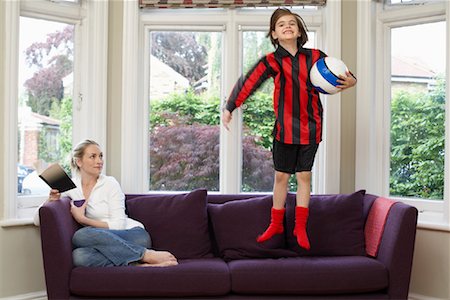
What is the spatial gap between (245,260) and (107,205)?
86 centimetres

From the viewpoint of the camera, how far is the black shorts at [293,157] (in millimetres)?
3889

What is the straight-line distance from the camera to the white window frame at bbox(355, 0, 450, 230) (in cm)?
466

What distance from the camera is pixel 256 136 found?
485 centimetres

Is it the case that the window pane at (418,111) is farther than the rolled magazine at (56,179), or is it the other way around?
the window pane at (418,111)

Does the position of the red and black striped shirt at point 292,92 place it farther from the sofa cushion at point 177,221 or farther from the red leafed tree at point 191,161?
the red leafed tree at point 191,161

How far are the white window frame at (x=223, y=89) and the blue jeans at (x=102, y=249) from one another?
0.89 m

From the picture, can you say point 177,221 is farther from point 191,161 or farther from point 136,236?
point 191,161

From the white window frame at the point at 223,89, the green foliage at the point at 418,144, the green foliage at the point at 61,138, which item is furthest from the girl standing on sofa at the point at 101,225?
the green foliage at the point at 418,144

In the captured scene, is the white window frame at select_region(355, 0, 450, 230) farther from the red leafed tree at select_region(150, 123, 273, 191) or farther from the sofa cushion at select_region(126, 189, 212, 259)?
the sofa cushion at select_region(126, 189, 212, 259)

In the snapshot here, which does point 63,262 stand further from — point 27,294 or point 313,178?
point 313,178

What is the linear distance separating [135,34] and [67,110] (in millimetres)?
687

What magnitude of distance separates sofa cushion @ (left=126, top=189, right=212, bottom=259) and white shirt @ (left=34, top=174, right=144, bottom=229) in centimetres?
11

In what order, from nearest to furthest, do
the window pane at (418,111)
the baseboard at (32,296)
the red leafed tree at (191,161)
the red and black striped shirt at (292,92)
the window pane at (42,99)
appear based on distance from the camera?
the red and black striped shirt at (292,92) → the baseboard at (32,296) → the window pane at (42,99) → the window pane at (418,111) → the red leafed tree at (191,161)

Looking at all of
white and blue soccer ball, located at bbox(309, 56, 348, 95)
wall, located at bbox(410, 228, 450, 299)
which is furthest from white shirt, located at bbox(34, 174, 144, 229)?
wall, located at bbox(410, 228, 450, 299)
